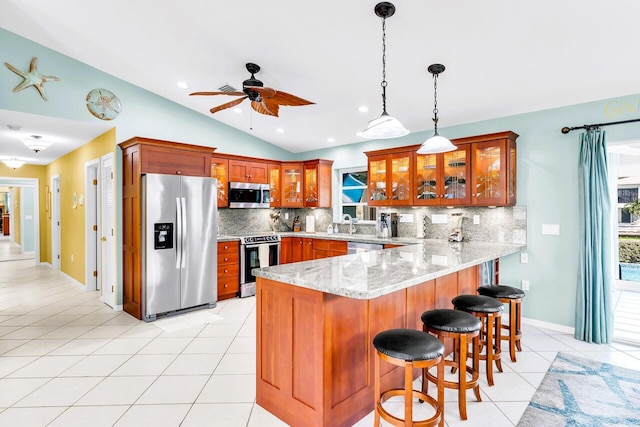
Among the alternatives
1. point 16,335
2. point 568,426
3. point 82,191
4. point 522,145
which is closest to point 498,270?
point 522,145

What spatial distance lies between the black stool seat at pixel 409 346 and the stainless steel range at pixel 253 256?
360 cm

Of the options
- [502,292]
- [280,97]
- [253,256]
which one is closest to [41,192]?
[253,256]

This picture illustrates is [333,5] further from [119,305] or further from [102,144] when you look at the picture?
[119,305]

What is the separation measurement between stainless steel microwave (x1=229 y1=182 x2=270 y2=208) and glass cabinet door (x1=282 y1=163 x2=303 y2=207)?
420mm

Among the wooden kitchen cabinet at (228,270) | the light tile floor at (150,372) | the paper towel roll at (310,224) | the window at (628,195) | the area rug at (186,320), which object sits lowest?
the area rug at (186,320)

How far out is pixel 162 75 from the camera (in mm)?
4176

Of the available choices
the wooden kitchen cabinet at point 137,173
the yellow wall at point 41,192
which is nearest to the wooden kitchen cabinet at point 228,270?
the wooden kitchen cabinet at point 137,173

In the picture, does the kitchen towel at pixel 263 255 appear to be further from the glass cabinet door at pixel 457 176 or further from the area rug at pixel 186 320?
the glass cabinet door at pixel 457 176

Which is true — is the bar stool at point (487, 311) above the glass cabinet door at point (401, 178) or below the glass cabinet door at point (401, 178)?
below

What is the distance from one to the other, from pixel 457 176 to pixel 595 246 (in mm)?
1592

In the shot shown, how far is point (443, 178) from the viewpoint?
4.39m

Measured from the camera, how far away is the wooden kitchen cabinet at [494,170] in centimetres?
386

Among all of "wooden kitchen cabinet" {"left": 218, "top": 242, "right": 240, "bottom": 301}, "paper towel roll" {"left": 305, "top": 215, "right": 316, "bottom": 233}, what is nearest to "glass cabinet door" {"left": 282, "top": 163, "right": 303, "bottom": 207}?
"paper towel roll" {"left": 305, "top": 215, "right": 316, "bottom": 233}

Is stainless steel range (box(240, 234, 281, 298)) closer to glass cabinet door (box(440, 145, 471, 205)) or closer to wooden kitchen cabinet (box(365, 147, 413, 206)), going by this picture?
wooden kitchen cabinet (box(365, 147, 413, 206))
